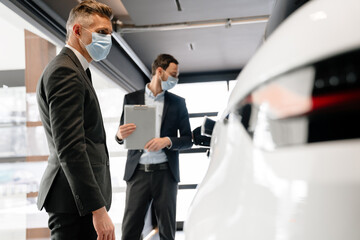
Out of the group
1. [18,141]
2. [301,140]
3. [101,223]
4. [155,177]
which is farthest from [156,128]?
[301,140]

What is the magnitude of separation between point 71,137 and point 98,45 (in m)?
0.59

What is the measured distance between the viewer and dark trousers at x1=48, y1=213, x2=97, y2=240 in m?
1.15

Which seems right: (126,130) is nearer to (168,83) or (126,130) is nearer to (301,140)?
(168,83)

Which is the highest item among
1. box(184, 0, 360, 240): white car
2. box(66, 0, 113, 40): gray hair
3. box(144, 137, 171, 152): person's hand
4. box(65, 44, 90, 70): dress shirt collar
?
box(66, 0, 113, 40): gray hair

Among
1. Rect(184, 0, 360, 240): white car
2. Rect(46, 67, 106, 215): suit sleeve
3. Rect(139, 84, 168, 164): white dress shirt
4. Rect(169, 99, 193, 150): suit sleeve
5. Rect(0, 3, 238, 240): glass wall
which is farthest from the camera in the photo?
Rect(169, 99, 193, 150): suit sleeve

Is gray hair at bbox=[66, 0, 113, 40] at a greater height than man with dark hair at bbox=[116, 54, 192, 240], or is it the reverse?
gray hair at bbox=[66, 0, 113, 40]

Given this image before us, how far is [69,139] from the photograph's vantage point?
1.11m

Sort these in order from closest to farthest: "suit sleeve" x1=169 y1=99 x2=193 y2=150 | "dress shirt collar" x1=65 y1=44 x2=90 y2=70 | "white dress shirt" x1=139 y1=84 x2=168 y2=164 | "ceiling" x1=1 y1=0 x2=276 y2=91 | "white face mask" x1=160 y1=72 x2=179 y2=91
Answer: "dress shirt collar" x1=65 y1=44 x2=90 y2=70 < "white dress shirt" x1=139 y1=84 x2=168 y2=164 < "suit sleeve" x1=169 y1=99 x2=193 y2=150 < "white face mask" x1=160 y1=72 x2=179 y2=91 < "ceiling" x1=1 y1=0 x2=276 y2=91

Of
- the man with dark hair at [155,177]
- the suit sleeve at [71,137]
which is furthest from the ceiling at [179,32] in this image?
the suit sleeve at [71,137]

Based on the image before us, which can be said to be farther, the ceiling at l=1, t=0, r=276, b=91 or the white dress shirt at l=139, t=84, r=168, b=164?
the ceiling at l=1, t=0, r=276, b=91

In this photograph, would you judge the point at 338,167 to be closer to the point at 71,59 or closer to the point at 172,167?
the point at 71,59

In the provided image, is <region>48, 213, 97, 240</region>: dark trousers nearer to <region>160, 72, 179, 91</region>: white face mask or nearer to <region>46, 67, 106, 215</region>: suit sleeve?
<region>46, 67, 106, 215</region>: suit sleeve

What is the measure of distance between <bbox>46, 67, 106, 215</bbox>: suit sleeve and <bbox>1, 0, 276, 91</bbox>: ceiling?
128 centimetres

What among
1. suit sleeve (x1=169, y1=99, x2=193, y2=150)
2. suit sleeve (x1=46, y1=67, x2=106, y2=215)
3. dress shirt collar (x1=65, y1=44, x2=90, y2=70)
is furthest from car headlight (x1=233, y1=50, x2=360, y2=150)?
suit sleeve (x1=169, y1=99, x2=193, y2=150)
